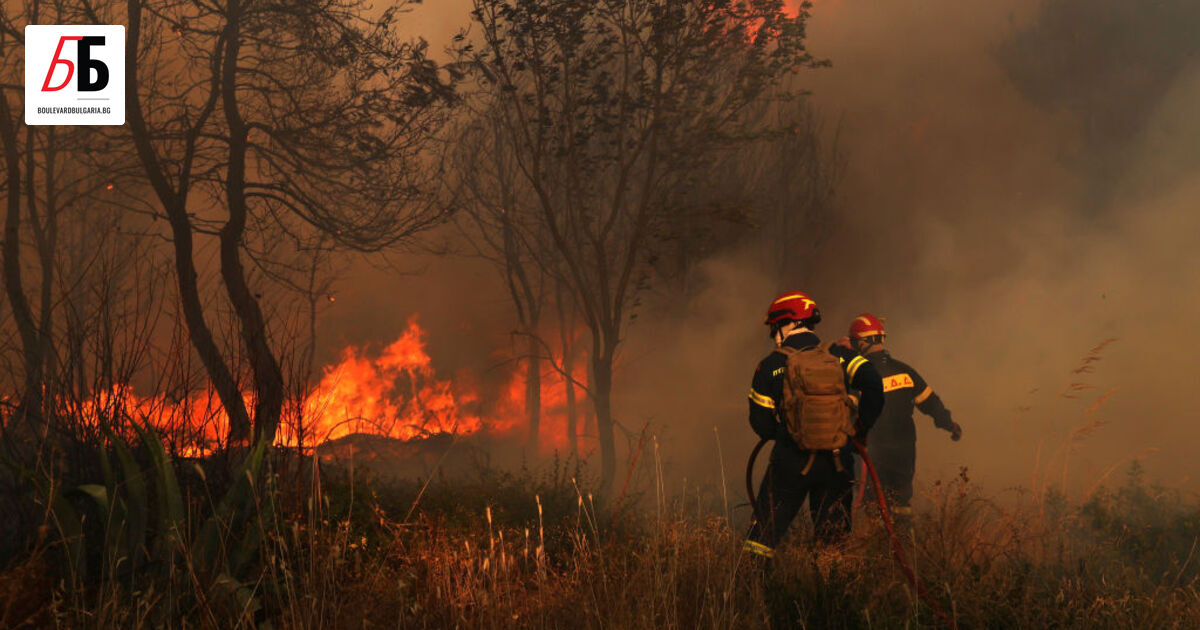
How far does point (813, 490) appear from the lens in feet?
17.9

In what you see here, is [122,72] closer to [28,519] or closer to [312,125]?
[312,125]

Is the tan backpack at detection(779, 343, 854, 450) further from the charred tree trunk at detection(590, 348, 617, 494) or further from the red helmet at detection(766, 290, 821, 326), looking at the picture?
the charred tree trunk at detection(590, 348, 617, 494)

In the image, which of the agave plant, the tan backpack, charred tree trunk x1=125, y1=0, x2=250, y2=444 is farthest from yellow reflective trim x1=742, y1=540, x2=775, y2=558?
charred tree trunk x1=125, y1=0, x2=250, y2=444

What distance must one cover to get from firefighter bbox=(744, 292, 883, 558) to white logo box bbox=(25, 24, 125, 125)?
760 cm

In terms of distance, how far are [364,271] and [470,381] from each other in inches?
269

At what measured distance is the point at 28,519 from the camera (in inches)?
162

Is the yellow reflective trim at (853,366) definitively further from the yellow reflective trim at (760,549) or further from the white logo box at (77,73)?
the white logo box at (77,73)

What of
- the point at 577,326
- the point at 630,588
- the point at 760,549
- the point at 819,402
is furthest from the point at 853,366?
the point at 577,326

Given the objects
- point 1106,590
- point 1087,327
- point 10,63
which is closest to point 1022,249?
point 1087,327

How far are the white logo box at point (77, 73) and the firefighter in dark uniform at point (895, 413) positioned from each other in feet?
25.6

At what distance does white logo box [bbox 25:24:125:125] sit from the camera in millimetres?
9164

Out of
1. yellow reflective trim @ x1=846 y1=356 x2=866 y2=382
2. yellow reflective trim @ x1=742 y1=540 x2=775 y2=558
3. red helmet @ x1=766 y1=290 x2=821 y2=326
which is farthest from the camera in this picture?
red helmet @ x1=766 y1=290 x2=821 y2=326

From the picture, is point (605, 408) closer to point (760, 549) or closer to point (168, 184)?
point (168, 184)

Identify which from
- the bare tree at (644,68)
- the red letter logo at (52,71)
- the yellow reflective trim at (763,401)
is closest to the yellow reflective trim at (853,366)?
the yellow reflective trim at (763,401)
